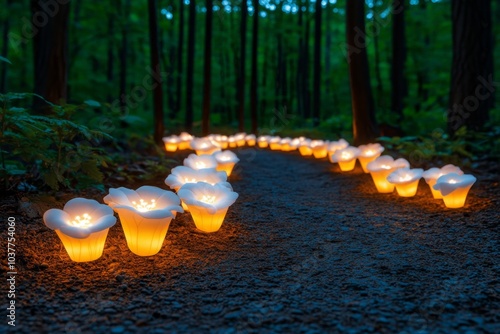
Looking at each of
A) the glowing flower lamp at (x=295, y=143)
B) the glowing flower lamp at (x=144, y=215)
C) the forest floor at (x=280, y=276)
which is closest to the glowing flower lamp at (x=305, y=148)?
the glowing flower lamp at (x=295, y=143)

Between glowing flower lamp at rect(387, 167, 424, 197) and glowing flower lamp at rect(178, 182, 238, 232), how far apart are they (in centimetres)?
238

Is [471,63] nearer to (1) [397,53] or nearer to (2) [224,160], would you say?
(1) [397,53]

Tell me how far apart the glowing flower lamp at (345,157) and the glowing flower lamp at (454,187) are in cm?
245

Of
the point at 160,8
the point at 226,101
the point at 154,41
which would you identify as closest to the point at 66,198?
the point at 154,41

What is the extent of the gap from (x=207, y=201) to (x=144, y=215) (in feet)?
2.72

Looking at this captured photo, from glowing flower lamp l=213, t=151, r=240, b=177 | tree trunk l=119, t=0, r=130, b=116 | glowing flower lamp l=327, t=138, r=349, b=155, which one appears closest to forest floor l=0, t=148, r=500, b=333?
glowing flower lamp l=213, t=151, r=240, b=177

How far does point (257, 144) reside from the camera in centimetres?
1423

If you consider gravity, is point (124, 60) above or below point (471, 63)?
above

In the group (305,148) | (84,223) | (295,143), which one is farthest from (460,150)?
(84,223)

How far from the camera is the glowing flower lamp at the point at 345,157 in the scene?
6734 mm

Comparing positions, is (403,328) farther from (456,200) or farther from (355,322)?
(456,200)

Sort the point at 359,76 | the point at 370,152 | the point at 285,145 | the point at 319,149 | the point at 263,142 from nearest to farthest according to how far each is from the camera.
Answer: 1. the point at 370,152
2. the point at 359,76
3. the point at 319,149
4. the point at 285,145
5. the point at 263,142

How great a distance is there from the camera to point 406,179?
4.73m

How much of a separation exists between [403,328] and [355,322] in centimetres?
23
